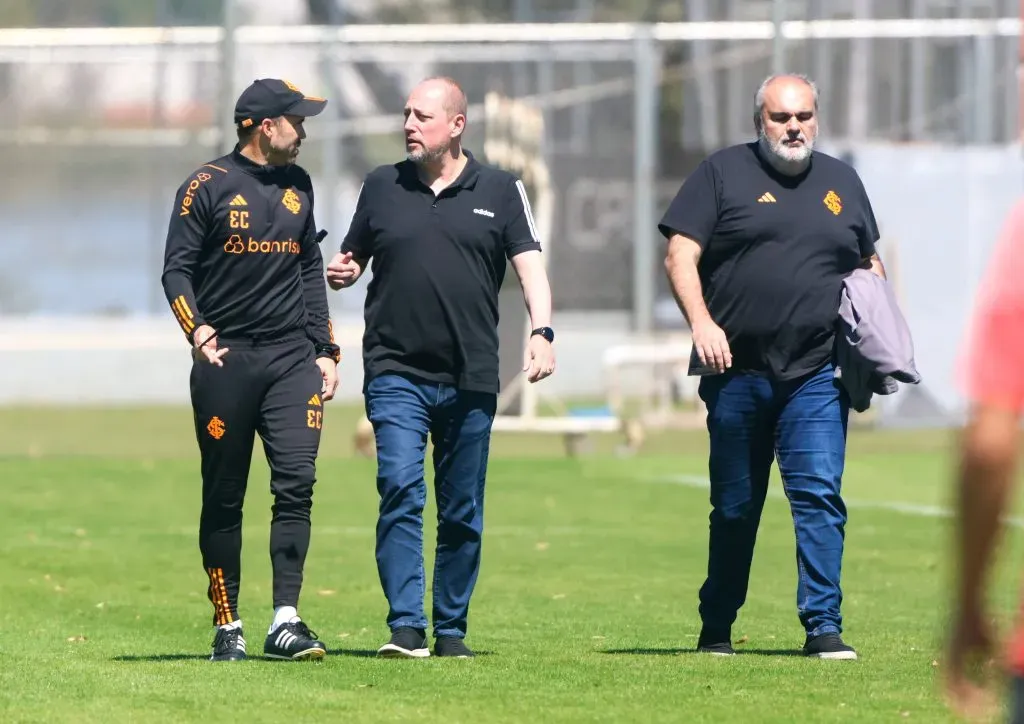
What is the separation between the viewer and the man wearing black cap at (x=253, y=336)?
7246 millimetres

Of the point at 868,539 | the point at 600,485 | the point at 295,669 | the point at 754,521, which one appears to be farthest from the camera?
the point at 600,485

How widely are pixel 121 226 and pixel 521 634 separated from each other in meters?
18.8

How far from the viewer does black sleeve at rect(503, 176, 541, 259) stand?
296 inches

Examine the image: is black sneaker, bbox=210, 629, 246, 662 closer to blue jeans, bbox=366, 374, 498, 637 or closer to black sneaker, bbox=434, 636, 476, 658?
blue jeans, bbox=366, 374, 498, 637

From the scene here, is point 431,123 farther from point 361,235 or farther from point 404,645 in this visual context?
point 404,645

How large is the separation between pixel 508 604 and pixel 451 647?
7.33ft

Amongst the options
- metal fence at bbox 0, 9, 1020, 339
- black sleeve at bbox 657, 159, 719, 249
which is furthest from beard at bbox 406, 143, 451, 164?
metal fence at bbox 0, 9, 1020, 339

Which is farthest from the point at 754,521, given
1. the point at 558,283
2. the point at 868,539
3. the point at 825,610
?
the point at 558,283

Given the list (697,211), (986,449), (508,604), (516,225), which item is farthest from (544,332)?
(986,449)

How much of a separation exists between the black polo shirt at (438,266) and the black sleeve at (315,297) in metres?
0.15

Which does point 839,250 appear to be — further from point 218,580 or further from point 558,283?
point 558,283

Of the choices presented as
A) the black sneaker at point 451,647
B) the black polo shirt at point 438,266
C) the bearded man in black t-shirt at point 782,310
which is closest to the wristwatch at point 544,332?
the black polo shirt at point 438,266

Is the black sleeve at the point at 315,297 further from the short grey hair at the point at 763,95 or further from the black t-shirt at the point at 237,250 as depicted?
the short grey hair at the point at 763,95

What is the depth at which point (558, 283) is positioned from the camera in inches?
1053
